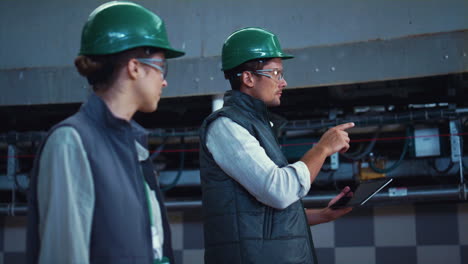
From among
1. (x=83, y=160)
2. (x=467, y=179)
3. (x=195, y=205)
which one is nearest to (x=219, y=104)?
(x=195, y=205)

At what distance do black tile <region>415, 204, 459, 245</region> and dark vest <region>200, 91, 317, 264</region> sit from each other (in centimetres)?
140

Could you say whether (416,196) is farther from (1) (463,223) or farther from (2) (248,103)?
(2) (248,103)

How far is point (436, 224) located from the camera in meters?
2.78

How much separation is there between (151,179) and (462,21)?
6.07 feet

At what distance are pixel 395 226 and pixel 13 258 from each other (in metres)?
2.32

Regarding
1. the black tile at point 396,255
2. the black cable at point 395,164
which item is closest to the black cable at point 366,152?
Result: the black cable at point 395,164

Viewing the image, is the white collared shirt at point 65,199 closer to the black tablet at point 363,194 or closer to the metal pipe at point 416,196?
the black tablet at point 363,194

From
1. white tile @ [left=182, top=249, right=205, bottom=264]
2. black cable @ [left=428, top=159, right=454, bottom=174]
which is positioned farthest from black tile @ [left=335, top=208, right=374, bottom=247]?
A: white tile @ [left=182, top=249, right=205, bottom=264]

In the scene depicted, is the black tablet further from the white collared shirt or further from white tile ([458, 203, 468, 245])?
white tile ([458, 203, 468, 245])

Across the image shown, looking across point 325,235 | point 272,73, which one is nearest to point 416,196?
point 325,235

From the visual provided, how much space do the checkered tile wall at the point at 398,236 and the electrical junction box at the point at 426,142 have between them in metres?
0.32

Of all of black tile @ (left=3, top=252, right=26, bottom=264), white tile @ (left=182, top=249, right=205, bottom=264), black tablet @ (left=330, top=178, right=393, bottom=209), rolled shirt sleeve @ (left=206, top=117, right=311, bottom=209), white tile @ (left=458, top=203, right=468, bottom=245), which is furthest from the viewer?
black tile @ (left=3, top=252, right=26, bottom=264)

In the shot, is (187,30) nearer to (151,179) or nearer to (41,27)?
(41,27)

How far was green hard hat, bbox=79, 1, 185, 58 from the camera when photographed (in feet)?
3.42
